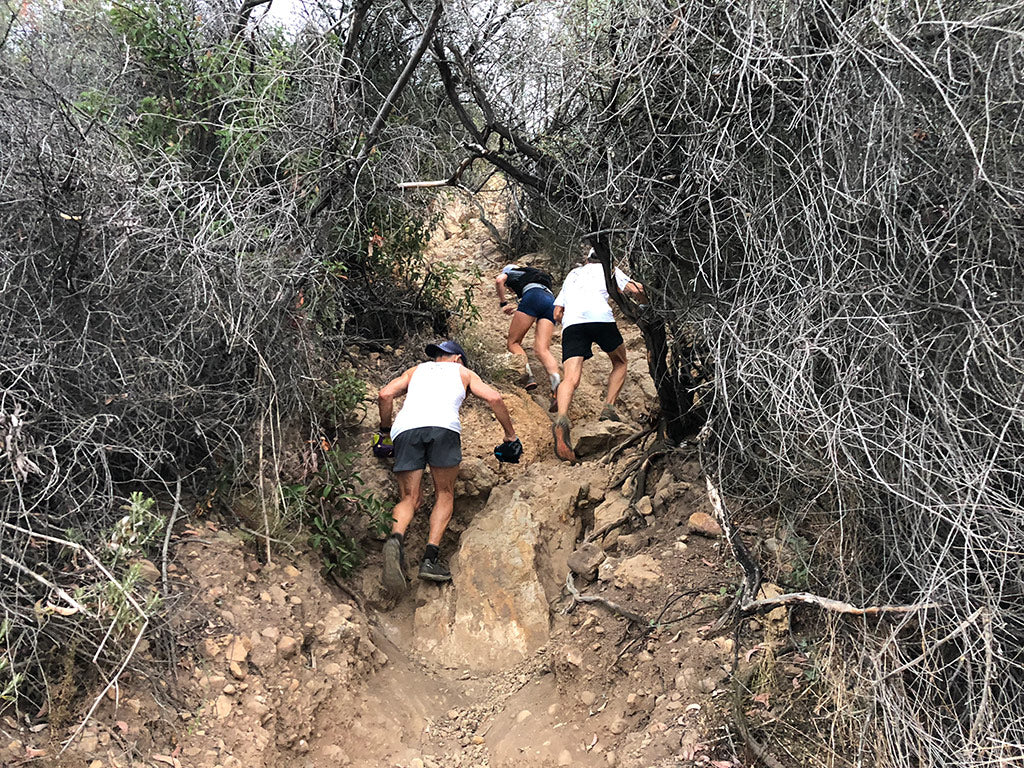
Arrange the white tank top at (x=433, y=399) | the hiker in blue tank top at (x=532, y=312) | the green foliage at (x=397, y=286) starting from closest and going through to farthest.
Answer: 1. the white tank top at (x=433, y=399)
2. the green foliage at (x=397, y=286)
3. the hiker in blue tank top at (x=532, y=312)

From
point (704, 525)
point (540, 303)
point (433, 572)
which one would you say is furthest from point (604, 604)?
point (540, 303)

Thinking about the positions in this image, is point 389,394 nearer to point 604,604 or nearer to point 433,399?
point 433,399

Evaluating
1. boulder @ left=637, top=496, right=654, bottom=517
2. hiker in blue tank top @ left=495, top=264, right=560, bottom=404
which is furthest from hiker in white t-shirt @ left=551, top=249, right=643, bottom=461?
boulder @ left=637, top=496, right=654, bottom=517

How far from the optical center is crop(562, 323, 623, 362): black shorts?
5801 mm

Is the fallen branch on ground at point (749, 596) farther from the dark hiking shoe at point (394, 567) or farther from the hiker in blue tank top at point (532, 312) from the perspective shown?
the hiker in blue tank top at point (532, 312)

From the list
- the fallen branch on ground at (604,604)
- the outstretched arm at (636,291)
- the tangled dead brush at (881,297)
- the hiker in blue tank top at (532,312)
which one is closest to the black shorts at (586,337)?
the hiker in blue tank top at (532,312)

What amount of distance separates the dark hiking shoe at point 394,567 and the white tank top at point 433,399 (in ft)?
2.30

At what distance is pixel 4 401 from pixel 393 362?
3.26 meters

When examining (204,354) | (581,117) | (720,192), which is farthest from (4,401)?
(720,192)

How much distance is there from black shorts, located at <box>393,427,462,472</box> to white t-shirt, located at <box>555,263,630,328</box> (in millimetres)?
1489

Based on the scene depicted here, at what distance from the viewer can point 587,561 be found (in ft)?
14.3

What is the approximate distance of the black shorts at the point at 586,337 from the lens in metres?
5.80

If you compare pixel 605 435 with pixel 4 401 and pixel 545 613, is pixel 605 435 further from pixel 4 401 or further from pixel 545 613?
pixel 4 401

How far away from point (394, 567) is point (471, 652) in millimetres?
672
